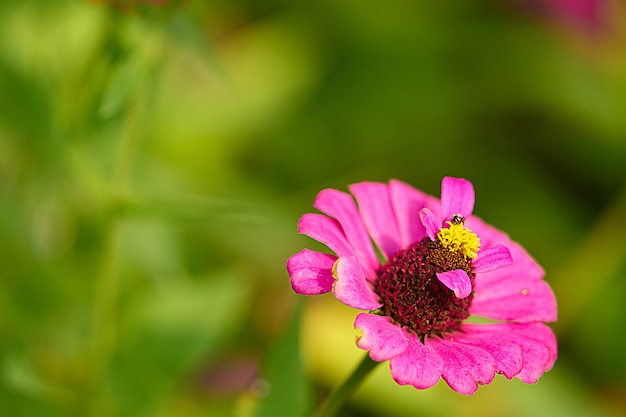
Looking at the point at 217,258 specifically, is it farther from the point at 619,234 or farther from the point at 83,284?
the point at 619,234

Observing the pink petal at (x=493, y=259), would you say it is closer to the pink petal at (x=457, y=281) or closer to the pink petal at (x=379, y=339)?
the pink petal at (x=457, y=281)

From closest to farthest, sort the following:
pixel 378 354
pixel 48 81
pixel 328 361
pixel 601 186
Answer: pixel 378 354, pixel 48 81, pixel 328 361, pixel 601 186

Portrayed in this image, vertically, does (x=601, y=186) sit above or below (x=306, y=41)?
below

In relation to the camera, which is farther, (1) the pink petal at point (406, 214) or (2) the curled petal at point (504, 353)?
(1) the pink petal at point (406, 214)

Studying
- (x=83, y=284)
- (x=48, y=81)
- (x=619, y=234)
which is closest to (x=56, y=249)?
(x=83, y=284)

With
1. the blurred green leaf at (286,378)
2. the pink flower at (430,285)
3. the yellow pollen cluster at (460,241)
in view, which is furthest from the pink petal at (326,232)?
the blurred green leaf at (286,378)

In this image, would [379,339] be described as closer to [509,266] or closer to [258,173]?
[509,266]

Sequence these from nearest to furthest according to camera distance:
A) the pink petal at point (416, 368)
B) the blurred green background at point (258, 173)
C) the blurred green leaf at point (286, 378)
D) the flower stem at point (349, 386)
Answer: the pink petal at point (416, 368) < the flower stem at point (349, 386) < the blurred green leaf at point (286, 378) < the blurred green background at point (258, 173)

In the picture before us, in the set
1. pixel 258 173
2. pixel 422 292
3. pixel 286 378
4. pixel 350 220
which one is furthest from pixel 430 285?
pixel 258 173

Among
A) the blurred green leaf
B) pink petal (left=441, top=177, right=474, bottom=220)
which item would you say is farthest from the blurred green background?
pink petal (left=441, top=177, right=474, bottom=220)
